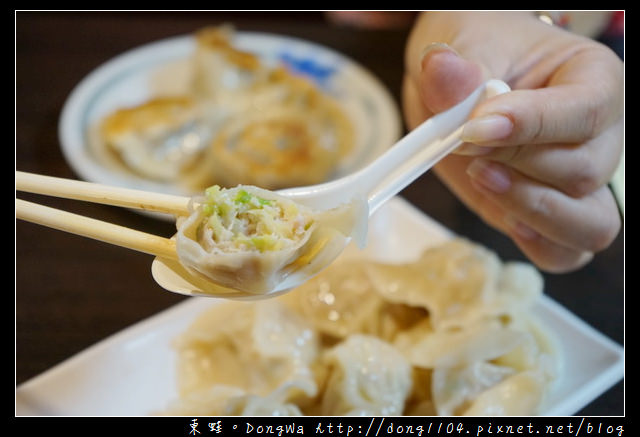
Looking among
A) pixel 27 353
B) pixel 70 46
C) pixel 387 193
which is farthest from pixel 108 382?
pixel 70 46

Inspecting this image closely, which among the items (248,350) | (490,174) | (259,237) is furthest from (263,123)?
(259,237)

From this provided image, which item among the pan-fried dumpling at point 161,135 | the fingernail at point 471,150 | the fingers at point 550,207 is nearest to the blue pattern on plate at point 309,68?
the pan-fried dumpling at point 161,135

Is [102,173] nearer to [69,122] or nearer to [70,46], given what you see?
[69,122]

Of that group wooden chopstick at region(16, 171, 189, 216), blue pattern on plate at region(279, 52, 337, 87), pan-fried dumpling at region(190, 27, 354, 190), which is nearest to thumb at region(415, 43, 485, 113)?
wooden chopstick at region(16, 171, 189, 216)

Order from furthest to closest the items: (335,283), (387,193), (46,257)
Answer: (46,257), (335,283), (387,193)

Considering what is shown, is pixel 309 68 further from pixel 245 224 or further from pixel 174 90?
pixel 245 224

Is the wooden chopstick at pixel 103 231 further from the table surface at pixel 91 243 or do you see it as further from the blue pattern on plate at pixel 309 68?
the blue pattern on plate at pixel 309 68
